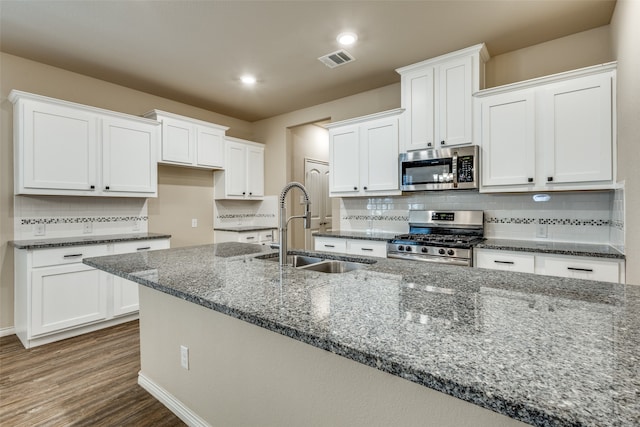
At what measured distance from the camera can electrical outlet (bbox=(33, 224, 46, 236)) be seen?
3223mm

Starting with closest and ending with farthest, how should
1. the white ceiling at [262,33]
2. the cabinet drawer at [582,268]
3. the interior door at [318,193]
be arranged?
the cabinet drawer at [582,268] < the white ceiling at [262,33] < the interior door at [318,193]

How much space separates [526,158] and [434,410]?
8.46ft

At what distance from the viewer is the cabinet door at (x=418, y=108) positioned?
3277 mm

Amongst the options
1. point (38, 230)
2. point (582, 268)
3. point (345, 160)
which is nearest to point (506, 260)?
point (582, 268)

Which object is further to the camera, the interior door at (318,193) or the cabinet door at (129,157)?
the interior door at (318,193)

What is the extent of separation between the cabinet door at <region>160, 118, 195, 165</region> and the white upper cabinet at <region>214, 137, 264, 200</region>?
60 cm

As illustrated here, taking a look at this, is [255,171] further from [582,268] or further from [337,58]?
[582,268]

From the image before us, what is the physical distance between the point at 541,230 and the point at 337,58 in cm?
256

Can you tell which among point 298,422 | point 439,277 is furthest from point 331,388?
point 439,277

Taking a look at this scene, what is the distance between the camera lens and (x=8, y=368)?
249 centimetres

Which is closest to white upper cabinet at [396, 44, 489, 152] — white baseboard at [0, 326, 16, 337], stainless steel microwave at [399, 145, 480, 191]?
stainless steel microwave at [399, 145, 480, 191]

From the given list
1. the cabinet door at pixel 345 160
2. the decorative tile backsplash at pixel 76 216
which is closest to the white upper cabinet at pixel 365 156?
the cabinet door at pixel 345 160

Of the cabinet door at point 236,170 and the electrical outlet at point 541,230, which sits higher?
the cabinet door at point 236,170

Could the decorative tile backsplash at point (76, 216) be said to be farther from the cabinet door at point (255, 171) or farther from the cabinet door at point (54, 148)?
the cabinet door at point (255, 171)
